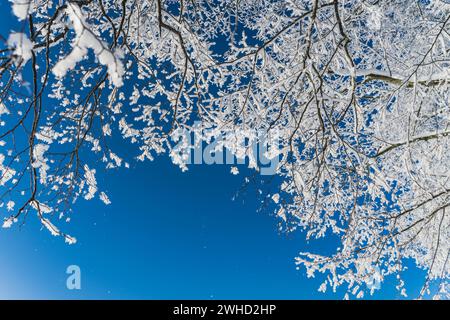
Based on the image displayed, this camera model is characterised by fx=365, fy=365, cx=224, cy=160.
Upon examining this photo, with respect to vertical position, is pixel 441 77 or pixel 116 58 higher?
pixel 441 77

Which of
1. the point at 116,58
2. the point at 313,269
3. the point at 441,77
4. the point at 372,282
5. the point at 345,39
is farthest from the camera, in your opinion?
the point at 313,269

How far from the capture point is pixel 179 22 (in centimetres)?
340

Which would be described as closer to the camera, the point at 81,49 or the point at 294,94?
the point at 81,49

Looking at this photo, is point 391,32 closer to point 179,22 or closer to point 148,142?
point 179,22

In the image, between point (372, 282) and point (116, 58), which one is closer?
point (116, 58)

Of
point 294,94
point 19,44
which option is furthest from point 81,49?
point 294,94

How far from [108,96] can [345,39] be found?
2.22m

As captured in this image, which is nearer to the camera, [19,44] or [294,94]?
[19,44]

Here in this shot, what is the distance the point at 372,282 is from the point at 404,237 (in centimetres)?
291

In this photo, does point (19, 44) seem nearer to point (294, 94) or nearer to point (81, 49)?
point (81, 49)

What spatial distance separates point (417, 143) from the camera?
16.1 ft
